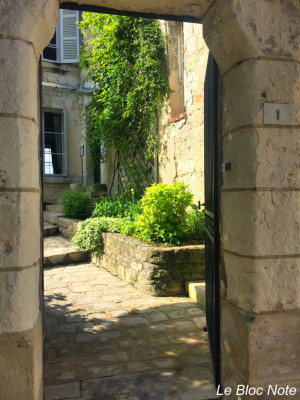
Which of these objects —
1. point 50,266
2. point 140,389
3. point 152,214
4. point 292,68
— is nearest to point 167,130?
point 152,214

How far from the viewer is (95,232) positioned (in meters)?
6.11

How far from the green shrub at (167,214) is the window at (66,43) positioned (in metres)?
8.43

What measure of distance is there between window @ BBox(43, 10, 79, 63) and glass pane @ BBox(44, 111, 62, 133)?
179 centimetres

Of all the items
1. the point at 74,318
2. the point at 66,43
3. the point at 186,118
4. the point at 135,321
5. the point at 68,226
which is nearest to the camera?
the point at 135,321

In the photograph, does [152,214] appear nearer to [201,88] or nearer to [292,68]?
[201,88]

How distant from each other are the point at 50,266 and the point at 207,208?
4017 millimetres

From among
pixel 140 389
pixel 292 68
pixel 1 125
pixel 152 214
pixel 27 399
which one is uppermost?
pixel 292 68

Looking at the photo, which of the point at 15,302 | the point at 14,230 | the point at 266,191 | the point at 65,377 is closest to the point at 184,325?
the point at 65,377

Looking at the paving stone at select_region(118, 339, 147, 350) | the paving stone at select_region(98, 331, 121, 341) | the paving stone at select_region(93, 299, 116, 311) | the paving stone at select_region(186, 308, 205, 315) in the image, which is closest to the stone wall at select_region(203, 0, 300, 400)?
the paving stone at select_region(118, 339, 147, 350)

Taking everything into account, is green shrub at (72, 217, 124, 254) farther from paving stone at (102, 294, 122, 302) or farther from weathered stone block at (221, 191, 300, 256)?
weathered stone block at (221, 191, 300, 256)

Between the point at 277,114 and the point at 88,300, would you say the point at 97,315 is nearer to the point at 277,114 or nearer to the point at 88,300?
the point at 88,300

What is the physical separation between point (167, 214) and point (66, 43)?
9.14 meters

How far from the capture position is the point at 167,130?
605 centimetres

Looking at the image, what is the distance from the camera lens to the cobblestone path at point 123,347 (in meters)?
2.26
